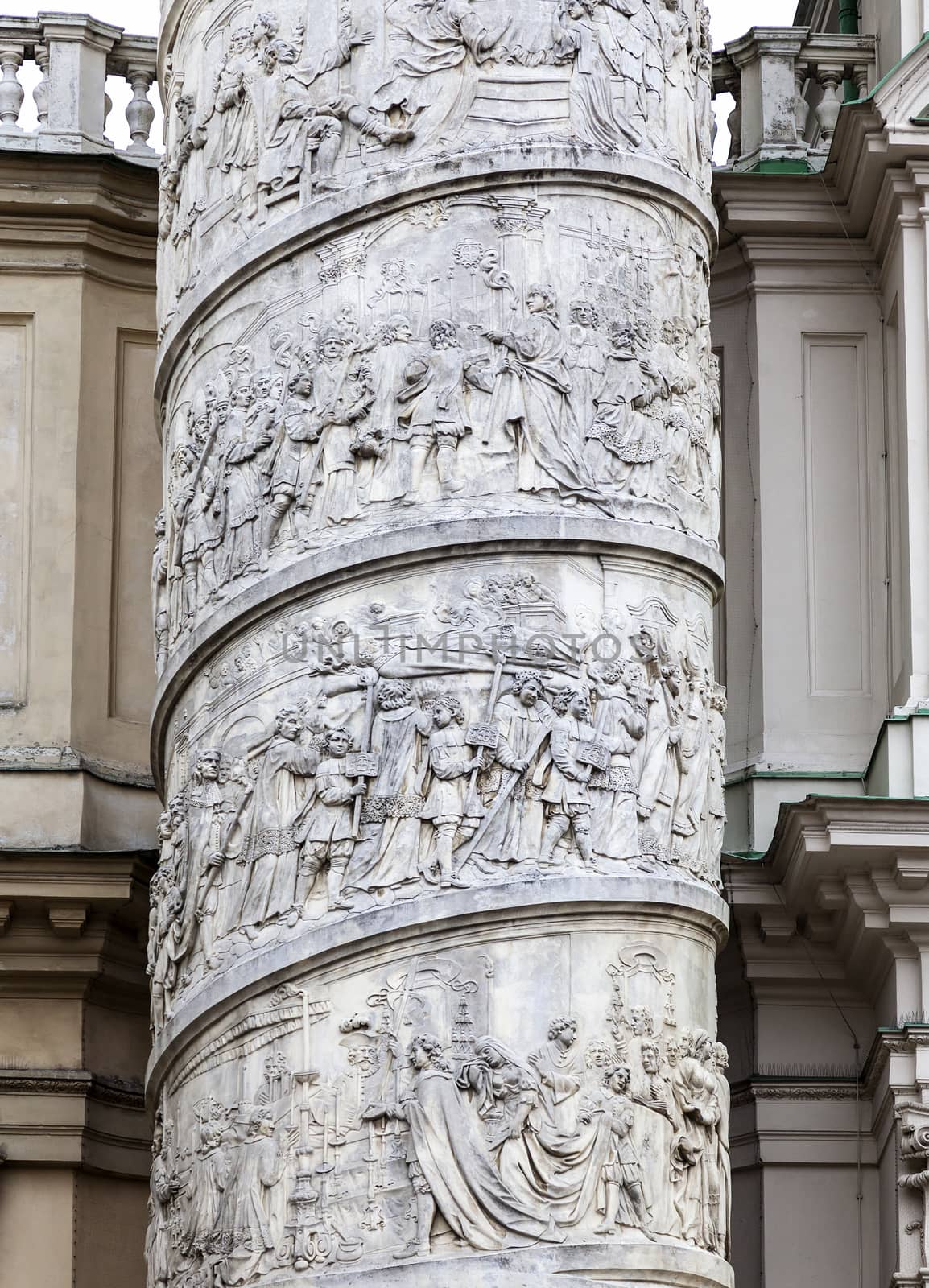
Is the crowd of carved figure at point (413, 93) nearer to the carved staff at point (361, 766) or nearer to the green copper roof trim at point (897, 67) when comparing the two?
the green copper roof trim at point (897, 67)

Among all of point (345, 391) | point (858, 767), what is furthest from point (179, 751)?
point (858, 767)

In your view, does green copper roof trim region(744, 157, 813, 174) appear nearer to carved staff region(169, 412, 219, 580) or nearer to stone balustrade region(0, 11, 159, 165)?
stone balustrade region(0, 11, 159, 165)

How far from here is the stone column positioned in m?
10.1

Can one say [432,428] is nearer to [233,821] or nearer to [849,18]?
[233,821]

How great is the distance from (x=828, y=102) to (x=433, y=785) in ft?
15.0

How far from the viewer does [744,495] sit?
522 inches

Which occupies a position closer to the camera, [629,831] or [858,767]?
[629,831]

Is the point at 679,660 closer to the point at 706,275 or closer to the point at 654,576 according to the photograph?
the point at 654,576

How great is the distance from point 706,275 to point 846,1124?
3.13 metres

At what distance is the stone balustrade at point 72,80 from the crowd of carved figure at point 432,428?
2.86m

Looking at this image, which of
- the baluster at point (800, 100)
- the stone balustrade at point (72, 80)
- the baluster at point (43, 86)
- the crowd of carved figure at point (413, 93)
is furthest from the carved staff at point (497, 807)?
the baluster at point (43, 86)

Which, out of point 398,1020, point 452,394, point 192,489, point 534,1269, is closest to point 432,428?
point 452,394

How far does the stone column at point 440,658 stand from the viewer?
33.1ft

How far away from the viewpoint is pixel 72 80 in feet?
45.2
